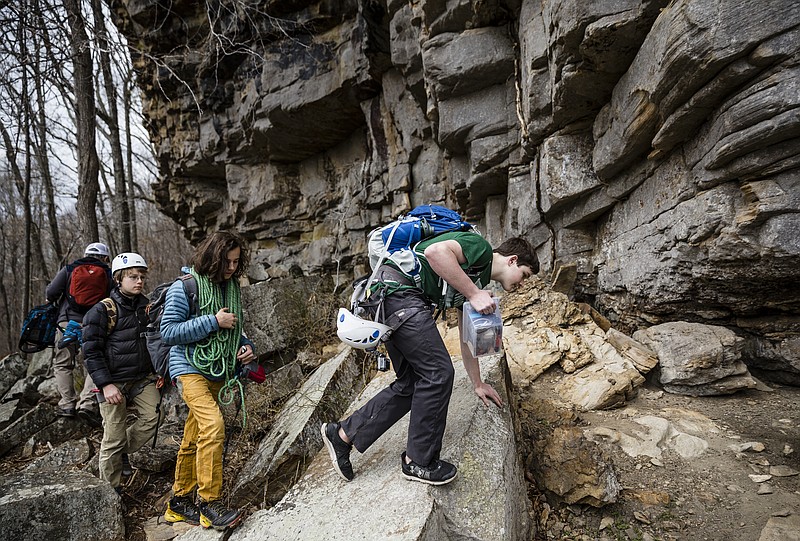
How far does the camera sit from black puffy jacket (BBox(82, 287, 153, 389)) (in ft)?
11.4

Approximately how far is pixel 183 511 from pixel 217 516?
0.59 m

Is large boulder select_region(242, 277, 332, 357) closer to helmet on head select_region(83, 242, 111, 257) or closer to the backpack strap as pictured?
helmet on head select_region(83, 242, 111, 257)

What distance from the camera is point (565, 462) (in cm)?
287

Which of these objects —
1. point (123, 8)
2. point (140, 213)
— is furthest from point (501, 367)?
point (140, 213)

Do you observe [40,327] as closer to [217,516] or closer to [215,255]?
[215,255]

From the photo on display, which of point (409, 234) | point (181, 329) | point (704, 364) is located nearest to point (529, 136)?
point (704, 364)

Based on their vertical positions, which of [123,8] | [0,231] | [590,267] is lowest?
[590,267]

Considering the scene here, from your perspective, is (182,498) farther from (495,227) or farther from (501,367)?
(495,227)

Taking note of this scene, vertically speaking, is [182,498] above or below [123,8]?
below

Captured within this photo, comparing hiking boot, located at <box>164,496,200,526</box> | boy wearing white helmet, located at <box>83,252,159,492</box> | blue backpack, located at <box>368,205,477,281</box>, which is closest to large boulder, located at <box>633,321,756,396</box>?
blue backpack, located at <box>368,205,477,281</box>

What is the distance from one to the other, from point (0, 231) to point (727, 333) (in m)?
23.4

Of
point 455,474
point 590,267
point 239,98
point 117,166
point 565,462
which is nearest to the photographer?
point 455,474

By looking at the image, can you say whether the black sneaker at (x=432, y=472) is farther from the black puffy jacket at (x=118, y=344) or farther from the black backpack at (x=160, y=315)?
the black puffy jacket at (x=118, y=344)

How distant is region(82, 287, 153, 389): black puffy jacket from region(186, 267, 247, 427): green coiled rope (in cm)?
107
